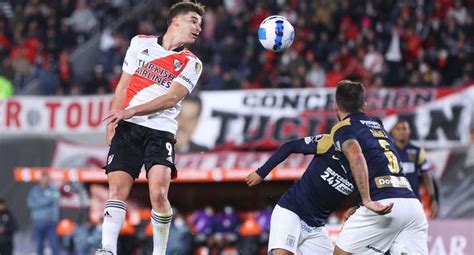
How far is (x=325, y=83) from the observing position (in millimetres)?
23875

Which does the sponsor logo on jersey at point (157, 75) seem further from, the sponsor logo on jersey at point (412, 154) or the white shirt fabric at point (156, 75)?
the sponsor logo on jersey at point (412, 154)

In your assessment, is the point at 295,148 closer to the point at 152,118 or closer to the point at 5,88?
the point at 152,118

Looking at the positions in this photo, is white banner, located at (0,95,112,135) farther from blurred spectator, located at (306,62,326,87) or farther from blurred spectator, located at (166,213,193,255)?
blurred spectator, located at (306,62,326,87)

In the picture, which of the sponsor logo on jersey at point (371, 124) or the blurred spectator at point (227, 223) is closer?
the sponsor logo on jersey at point (371, 124)

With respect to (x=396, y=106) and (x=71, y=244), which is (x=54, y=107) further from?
(x=396, y=106)

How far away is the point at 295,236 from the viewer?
10.4m

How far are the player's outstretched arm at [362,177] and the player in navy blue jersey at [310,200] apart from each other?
0.56 meters

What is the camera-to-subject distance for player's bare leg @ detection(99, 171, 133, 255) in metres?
10.1

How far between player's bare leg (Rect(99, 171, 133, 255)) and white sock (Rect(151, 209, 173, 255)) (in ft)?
1.02

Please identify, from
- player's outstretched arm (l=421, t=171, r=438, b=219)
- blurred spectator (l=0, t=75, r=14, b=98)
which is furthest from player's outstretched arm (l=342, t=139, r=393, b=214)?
blurred spectator (l=0, t=75, r=14, b=98)

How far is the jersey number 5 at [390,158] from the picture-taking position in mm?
10031

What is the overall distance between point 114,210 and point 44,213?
1240 centimetres

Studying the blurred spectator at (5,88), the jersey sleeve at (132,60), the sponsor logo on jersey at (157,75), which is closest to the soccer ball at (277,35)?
the sponsor logo on jersey at (157,75)

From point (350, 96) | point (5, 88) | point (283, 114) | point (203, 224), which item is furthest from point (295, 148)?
point (5, 88)
